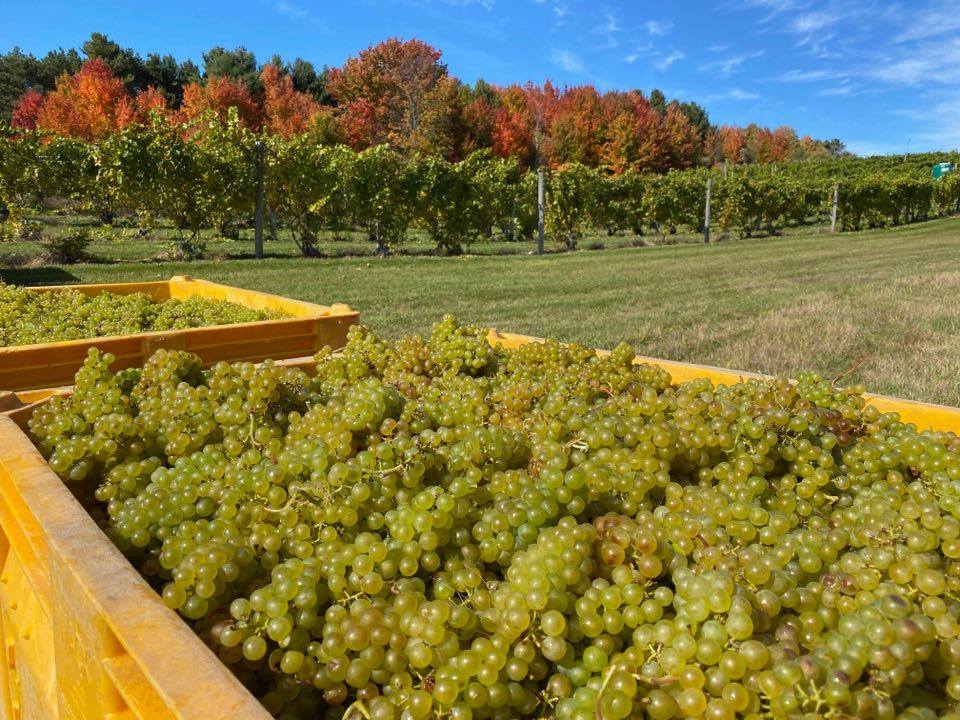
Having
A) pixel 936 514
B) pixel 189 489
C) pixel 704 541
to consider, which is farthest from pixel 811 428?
pixel 189 489

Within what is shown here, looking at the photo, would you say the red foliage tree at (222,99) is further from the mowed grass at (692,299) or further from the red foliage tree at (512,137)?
the mowed grass at (692,299)

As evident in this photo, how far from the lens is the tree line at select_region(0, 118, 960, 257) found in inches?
581

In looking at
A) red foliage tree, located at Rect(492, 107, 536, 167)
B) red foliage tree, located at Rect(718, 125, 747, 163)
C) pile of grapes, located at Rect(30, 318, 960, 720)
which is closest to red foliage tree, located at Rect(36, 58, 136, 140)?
red foliage tree, located at Rect(492, 107, 536, 167)

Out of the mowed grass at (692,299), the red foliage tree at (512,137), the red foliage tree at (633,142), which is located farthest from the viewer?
the red foliage tree at (633,142)

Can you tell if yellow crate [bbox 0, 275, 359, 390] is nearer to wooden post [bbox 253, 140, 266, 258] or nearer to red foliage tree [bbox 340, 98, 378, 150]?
wooden post [bbox 253, 140, 266, 258]

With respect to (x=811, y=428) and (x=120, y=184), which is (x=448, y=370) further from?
(x=120, y=184)

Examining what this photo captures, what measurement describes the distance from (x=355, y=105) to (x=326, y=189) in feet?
130

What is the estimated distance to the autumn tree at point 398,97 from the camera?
167 ft

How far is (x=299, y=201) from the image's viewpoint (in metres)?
17.4

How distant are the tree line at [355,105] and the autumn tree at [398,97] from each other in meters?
0.09

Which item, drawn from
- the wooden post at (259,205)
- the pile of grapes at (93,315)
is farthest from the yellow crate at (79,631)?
the wooden post at (259,205)

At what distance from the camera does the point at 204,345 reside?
3.20m

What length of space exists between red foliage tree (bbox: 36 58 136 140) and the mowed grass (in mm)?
35132

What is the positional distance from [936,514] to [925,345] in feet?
20.1
